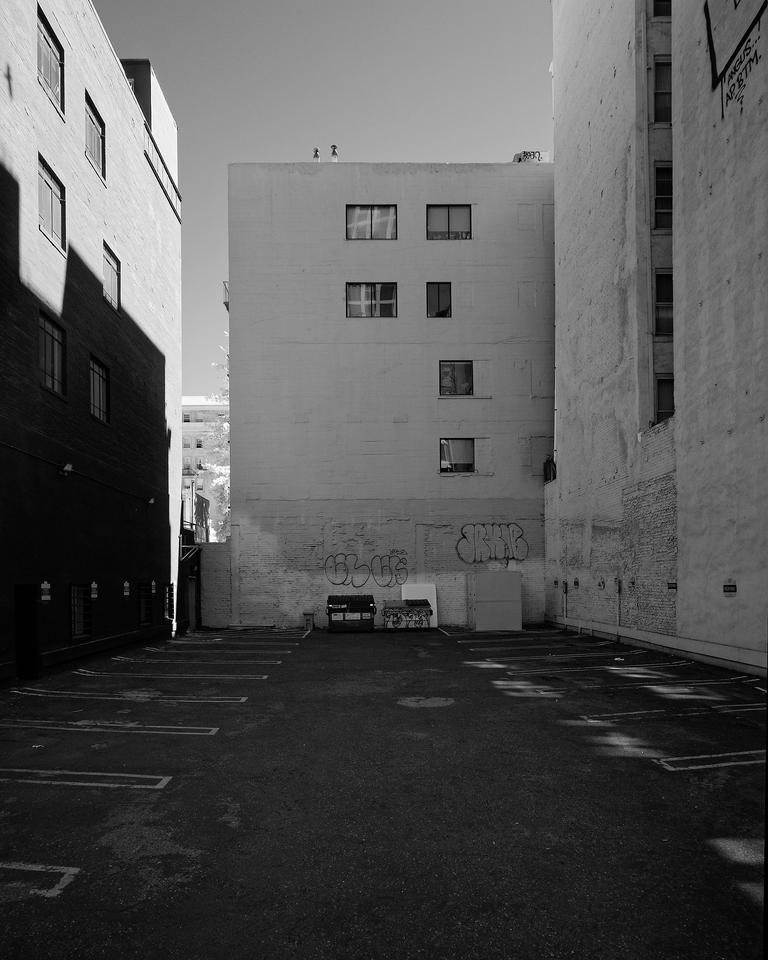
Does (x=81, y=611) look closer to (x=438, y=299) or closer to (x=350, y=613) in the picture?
(x=350, y=613)

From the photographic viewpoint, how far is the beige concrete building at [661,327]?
48.1 feet

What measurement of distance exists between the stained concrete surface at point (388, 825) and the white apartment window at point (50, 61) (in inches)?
568

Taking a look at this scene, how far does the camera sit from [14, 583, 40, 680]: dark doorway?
15.5 metres

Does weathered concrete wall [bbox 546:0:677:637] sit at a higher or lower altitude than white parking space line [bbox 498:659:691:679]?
higher

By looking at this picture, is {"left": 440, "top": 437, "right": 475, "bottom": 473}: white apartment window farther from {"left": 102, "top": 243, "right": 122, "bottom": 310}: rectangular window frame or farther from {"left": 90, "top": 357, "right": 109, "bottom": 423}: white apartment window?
{"left": 102, "top": 243, "right": 122, "bottom": 310}: rectangular window frame

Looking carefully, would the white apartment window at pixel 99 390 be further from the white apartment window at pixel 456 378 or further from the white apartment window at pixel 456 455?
the white apartment window at pixel 456 378

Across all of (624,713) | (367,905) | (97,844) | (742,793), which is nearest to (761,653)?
(624,713)

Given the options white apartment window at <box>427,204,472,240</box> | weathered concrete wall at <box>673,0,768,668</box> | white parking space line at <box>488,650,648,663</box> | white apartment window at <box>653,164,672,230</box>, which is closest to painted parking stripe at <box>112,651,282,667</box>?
white parking space line at <box>488,650,648,663</box>

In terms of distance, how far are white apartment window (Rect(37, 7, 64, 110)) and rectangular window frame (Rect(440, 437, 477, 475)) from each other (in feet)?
56.4

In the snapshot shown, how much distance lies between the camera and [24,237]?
619 inches

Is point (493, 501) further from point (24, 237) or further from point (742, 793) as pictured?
point (742, 793)

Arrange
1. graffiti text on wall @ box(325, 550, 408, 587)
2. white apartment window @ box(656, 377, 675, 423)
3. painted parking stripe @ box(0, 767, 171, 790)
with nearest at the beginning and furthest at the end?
painted parking stripe @ box(0, 767, 171, 790)
white apartment window @ box(656, 377, 675, 423)
graffiti text on wall @ box(325, 550, 408, 587)

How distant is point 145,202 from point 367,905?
82.4ft

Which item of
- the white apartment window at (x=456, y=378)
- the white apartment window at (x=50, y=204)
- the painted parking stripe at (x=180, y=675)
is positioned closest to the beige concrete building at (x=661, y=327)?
the white apartment window at (x=456, y=378)
